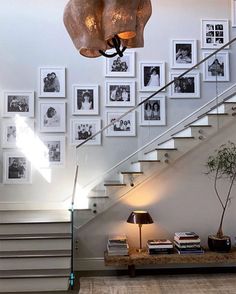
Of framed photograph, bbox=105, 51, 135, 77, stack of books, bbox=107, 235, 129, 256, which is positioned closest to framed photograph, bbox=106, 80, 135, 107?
framed photograph, bbox=105, 51, 135, 77

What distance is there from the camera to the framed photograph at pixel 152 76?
599 centimetres

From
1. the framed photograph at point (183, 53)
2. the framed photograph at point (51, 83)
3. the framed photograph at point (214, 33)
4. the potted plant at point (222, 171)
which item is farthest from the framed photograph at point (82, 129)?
the framed photograph at point (214, 33)

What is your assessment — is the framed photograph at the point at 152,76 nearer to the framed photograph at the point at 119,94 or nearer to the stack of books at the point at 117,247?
the framed photograph at the point at 119,94

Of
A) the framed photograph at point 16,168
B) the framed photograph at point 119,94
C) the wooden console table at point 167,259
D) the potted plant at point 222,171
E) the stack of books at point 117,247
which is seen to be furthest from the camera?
the framed photograph at point 119,94

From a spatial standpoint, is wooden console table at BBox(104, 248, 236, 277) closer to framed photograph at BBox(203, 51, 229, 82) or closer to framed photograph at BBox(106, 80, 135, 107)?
framed photograph at BBox(106, 80, 135, 107)

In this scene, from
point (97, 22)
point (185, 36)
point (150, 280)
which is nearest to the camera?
point (97, 22)

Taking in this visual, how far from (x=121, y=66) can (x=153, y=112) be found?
1181 millimetres

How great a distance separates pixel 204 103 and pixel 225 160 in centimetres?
122

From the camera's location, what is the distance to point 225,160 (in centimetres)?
500

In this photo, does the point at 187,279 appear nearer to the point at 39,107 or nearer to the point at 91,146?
the point at 91,146

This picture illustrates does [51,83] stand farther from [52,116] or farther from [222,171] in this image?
[222,171]

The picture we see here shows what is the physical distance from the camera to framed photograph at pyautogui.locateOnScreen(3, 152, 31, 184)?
5684 mm

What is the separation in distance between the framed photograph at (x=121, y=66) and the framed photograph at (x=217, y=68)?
54.2 inches

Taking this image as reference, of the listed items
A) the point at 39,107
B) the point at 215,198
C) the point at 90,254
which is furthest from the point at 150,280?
the point at 39,107
